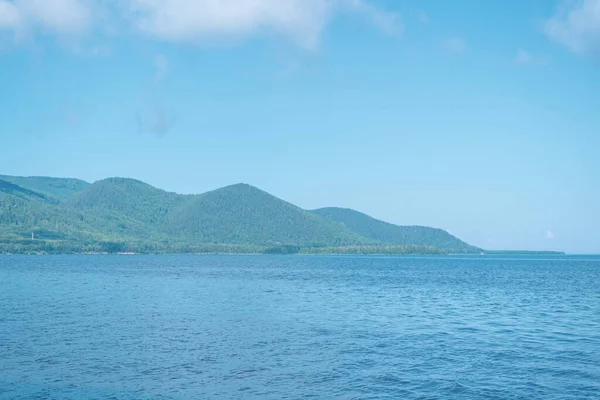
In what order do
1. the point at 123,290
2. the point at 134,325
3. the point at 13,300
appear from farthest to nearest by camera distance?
the point at 123,290, the point at 13,300, the point at 134,325

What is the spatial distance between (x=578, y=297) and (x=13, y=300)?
97097 millimetres

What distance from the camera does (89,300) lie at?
87438mm

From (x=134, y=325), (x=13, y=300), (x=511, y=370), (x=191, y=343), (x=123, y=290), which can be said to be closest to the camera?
(x=511, y=370)

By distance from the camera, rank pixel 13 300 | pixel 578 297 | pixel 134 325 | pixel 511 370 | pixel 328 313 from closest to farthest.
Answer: pixel 511 370 → pixel 134 325 → pixel 328 313 → pixel 13 300 → pixel 578 297

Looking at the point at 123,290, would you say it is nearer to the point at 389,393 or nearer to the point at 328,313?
the point at 328,313

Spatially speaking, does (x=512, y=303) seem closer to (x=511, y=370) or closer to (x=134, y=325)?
(x=511, y=370)

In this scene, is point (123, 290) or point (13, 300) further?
point (123, 290)

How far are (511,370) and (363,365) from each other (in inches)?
449

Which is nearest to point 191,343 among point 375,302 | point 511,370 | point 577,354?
point 511,370

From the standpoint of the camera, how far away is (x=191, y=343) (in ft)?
169

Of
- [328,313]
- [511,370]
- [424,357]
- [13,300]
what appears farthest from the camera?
[13,300]

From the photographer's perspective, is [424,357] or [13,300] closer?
[424,357]

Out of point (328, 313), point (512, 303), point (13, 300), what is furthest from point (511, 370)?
point (13, 300)

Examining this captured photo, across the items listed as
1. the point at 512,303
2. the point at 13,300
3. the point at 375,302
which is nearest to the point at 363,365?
the point at 375,302
